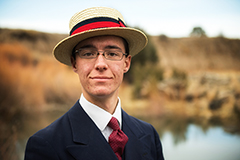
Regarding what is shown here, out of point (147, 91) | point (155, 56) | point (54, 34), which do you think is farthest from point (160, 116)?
point (54, 34)

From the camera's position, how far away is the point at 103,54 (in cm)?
152

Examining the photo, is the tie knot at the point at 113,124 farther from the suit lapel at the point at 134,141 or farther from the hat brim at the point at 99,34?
the hat brim at the point at 99,34

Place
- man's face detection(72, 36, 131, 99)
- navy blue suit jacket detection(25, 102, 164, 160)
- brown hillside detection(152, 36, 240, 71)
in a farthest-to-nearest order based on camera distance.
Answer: brown hillside detection(152, 36, 240, 71)
man's face detection(72, 36, 131, 99)
navy blue suit jacket detection(25, 102, 164, 160)

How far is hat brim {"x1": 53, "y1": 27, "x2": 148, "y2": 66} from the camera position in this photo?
4.92 feet

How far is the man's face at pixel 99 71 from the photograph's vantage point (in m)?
1.46

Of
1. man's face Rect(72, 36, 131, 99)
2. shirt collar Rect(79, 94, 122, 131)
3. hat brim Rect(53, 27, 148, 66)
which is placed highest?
hat brim Rect(53, 27, 148, 66)

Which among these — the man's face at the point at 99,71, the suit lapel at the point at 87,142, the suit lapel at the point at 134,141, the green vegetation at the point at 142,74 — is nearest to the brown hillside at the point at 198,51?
the green vegetation at the point at 142,74

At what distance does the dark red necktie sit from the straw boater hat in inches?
26.8

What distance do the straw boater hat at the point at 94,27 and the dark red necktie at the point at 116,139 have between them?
0.68 meters

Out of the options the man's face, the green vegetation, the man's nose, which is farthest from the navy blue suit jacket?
the green vegetation

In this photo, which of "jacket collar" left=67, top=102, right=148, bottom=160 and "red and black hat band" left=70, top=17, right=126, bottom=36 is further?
"red and black hat band" left=70, top=17, right=126, bottom=36

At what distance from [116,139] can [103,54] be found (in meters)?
0.65

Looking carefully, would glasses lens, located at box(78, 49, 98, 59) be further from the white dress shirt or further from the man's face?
the white dress shirt

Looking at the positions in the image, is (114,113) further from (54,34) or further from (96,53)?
(54,34)
